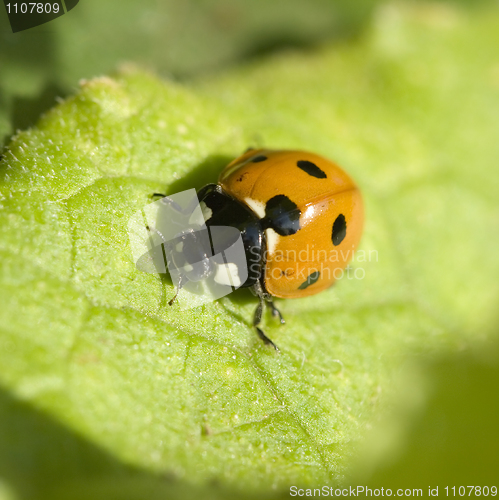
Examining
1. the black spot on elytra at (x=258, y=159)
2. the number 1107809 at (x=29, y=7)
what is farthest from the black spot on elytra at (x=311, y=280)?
the number 1107809 at (x=29, y=7)

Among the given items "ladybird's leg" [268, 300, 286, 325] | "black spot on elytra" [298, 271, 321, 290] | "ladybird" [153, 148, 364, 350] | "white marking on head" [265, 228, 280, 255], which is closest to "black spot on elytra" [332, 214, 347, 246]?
"ladybird" [153, 148, 364, 350]

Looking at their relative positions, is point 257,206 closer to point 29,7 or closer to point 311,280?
point 311,280

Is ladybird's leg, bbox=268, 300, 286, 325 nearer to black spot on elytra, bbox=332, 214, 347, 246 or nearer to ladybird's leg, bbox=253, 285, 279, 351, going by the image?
ladybird's leg, bbox=253, 285, 279, 351

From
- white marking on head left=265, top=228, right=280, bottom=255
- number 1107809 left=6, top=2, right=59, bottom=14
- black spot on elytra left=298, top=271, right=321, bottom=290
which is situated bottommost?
black spot on elytra left=298, top=271, right=321, bottom=290

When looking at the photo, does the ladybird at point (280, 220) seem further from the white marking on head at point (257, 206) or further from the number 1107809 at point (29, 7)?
the number 1107809 at point (29, 7)

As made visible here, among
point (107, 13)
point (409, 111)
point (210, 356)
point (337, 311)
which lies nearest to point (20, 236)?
point (210, 356)
